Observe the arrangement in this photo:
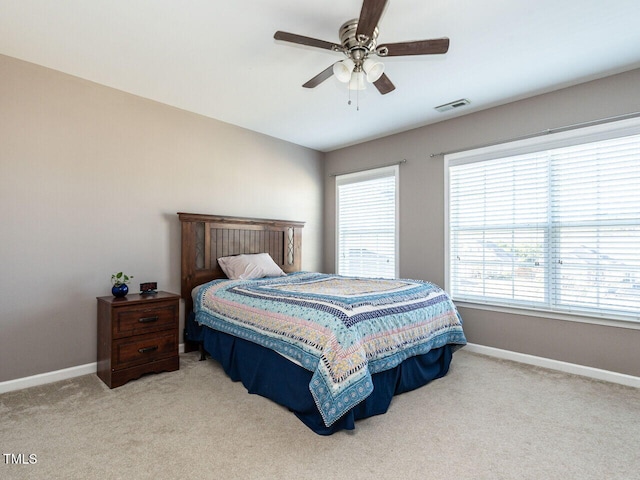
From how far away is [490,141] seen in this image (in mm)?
3652

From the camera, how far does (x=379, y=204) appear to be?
4699 millimetres

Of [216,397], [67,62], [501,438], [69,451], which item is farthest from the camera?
[67,62]

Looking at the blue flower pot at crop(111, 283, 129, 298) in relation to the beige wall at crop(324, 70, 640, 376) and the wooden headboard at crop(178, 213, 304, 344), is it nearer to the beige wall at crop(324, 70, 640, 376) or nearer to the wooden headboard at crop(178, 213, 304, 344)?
the wooden headboard at crop(178, 213, 304, 344)

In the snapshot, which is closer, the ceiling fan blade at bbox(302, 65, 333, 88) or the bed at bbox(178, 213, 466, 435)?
the bed at bbox(178, 213, 466, 435)

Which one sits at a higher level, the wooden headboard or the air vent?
the air vent

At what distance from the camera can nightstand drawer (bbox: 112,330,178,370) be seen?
275 centimetres

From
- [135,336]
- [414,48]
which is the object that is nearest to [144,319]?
[135,336]

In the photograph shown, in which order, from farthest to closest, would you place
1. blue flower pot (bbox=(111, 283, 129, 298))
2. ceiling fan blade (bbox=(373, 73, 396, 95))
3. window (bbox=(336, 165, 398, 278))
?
window (bbox=(336, 165, 398, 278)) → blue flower pot (bbox=(111, 283, 129, 298)) → ceiling fan blade (bbox=(373, 73, 396, 95))

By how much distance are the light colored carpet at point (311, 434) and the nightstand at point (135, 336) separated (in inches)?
5.2

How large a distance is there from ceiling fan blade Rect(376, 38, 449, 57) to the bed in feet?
5.40

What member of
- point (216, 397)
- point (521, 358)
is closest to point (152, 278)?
point (216, 397)

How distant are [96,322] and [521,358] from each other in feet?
13.4

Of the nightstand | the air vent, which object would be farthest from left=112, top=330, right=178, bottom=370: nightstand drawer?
the air vent

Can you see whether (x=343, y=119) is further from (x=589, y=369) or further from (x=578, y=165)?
(x=589, y=369)
